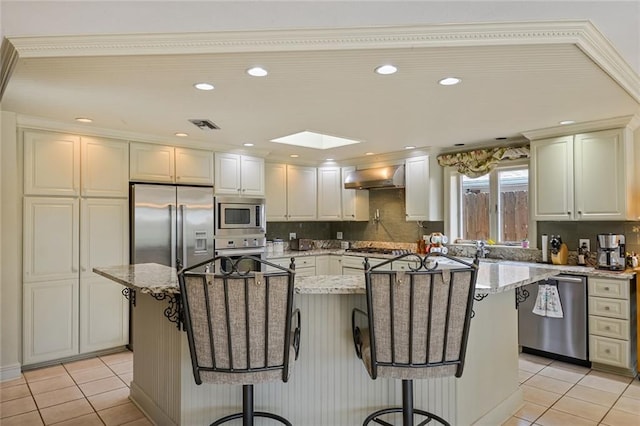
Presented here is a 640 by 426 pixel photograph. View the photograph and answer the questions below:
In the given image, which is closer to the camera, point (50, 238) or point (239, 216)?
point (50, 238)

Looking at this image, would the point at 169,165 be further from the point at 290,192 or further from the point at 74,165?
the point at 290,192

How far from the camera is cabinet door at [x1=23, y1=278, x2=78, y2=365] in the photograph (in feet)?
11.6

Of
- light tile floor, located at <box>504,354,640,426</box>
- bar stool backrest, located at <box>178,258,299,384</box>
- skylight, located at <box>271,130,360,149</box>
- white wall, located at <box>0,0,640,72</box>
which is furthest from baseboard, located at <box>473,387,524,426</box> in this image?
skylight, located at <box>271,130,360,149</box>

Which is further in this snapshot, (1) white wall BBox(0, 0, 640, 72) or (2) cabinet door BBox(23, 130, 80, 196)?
(2) cabinet door BBox(23, 130, 80, 196)

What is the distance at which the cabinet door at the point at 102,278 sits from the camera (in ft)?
12.6

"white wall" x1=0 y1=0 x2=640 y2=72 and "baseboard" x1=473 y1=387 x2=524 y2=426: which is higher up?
"white wall" x1=0 y1=0 x2=640 y2=72

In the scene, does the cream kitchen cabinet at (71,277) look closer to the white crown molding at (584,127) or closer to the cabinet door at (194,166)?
the cabinet door at (194,166)

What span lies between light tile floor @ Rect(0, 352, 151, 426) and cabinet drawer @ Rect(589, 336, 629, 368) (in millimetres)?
3757

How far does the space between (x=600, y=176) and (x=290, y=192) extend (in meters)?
3.78

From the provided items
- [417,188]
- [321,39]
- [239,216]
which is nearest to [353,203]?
[417,188]

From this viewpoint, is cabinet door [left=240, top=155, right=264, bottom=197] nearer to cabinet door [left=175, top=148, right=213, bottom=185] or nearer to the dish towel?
cabinet door [left=175, top=148, right=213, bottom=185]

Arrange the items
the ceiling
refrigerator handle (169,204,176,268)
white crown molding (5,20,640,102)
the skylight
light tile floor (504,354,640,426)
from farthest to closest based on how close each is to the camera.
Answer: the skylight → refrigerator handle (169,204,176,268) → light tile floor (504,354,640,426) → the ceiling → white crown molding (5,20,640,102)

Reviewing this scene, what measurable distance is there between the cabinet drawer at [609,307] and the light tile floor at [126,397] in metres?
0.54

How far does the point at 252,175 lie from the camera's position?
524cm
